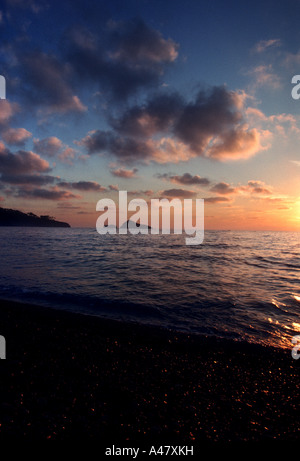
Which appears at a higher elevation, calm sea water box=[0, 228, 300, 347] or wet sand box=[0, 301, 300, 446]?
wet sand box=[0, 301, 300, 446]

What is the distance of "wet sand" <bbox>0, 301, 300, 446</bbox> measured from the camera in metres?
2.82

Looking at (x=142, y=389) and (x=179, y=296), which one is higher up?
(x=142, y=389)

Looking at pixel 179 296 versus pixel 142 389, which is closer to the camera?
pixel 142 389

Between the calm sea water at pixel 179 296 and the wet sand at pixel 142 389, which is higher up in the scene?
the wet sand at pixel 142 389

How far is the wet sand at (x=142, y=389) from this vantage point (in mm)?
2818

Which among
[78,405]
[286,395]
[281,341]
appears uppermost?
[78,405]

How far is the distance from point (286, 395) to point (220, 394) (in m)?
1.28

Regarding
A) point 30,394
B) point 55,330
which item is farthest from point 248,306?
point 30,394

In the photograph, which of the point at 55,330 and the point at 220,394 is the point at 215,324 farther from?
the point at 55,330

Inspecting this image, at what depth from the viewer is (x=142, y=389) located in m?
3.60

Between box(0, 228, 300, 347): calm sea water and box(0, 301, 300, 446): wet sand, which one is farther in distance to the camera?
box(0, 228, 300, 347): calm sea water

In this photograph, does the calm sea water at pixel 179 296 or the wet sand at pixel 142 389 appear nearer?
the wet sand at pixel 142 389
